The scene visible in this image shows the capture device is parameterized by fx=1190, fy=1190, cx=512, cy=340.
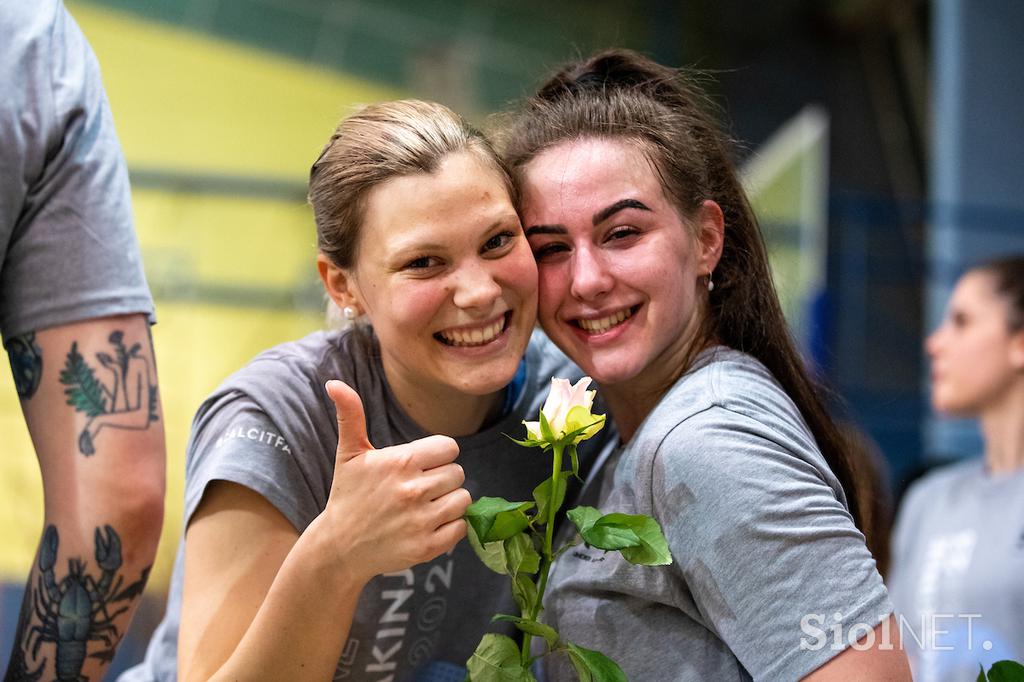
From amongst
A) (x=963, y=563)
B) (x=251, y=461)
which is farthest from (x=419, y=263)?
(x=963, y=563)

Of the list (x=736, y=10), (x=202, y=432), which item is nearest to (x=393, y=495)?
(x=202, y=432)

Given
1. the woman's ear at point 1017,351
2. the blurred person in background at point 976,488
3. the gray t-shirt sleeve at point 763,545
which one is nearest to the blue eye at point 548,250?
the gray t-shirt sleeve at point 763,545

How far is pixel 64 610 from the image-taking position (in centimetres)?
121

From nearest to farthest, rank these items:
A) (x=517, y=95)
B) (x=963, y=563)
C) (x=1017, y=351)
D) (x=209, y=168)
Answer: (x=963, y=563), (x=1017, y=351), (x=517, y=95), (x=209, y=168)

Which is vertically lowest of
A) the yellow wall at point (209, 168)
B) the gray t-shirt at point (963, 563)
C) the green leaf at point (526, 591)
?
the yellow wall at point (209, 168)

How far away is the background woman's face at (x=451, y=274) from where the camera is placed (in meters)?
1.18

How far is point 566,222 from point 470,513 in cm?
39

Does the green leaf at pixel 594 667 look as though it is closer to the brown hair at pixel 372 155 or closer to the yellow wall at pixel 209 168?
the brown hair at pixel 372 155

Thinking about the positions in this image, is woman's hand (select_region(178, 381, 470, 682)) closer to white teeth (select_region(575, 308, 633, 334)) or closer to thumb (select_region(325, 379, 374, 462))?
thumb (select_region(325, 379, 374, 462))

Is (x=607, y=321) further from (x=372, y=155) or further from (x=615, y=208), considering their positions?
(x=372, y=155)

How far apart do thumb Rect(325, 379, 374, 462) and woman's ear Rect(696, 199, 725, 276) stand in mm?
484

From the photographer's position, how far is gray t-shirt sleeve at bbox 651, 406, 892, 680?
39.8 inches

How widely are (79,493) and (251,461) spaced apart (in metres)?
0.18

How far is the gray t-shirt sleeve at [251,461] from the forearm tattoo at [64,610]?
0.10m
